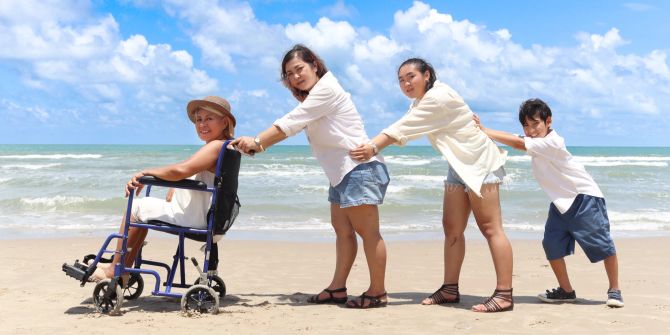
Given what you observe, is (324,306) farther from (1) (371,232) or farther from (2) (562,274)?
(2) (562,274)

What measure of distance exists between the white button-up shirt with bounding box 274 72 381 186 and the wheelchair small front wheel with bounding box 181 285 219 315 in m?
1.03

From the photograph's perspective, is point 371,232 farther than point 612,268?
No

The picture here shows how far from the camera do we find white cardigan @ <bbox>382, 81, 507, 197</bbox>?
399cm

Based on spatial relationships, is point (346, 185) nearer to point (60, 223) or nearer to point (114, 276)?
point (114, 276)

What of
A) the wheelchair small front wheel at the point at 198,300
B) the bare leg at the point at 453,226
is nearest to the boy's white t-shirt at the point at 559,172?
the bare leg at the point at 453,226

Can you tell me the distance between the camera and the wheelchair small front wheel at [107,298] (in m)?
3.93

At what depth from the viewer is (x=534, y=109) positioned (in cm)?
428

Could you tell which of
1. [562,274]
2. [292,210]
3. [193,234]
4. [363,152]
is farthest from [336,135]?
[292,210]

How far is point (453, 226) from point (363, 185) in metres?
0.72

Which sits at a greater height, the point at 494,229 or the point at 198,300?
the point at 494,229

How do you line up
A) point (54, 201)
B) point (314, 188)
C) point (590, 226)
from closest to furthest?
1. point (590, 226)
2. point (54, 201)
3. point (314, 188)

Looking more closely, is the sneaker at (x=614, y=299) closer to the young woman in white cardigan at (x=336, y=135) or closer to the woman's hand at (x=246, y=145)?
the young woman in white cardigan at (x=336, y=135)

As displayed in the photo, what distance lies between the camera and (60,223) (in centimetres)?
1034

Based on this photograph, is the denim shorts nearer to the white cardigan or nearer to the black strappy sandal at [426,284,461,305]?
the white cardigan
